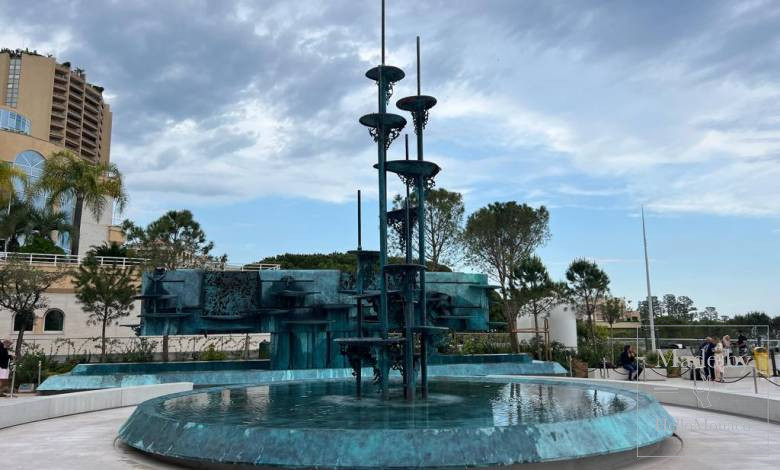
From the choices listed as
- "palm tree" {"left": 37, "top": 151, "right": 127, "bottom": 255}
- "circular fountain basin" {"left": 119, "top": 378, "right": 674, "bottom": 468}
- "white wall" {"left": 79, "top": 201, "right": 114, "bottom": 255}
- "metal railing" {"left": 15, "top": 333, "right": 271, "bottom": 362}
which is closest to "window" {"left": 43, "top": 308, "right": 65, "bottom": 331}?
"metal railing" {"left": 15, "top": 333, "right": 271, "bottom": 362}

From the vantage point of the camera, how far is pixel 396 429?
6.56m

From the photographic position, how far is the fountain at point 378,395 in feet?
21.3

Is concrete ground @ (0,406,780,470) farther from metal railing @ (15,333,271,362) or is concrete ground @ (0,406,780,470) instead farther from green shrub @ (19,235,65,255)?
green shrub @ (19,235,65,255)

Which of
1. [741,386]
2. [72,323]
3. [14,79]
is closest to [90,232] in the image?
[72,323]

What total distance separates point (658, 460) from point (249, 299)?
13.0 metres

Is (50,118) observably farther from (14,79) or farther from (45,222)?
(45,222)

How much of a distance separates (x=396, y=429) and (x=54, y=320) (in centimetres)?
3706

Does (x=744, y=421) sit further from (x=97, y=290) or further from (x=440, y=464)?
(x=97, y=290)

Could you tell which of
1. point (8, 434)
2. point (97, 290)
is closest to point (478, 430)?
point (8, 434)

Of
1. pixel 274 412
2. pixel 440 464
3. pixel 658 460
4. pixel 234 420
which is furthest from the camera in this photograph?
pixel 274 412

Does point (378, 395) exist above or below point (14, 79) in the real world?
below

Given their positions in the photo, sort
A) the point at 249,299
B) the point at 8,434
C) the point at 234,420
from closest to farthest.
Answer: the point at 234,420 < the point at 8,434 < the point at 249,299

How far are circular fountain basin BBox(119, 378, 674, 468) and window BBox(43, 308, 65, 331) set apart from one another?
31.0 m

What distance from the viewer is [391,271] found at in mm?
10305
